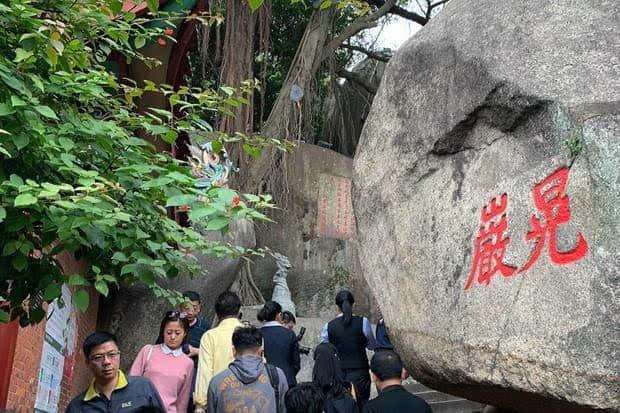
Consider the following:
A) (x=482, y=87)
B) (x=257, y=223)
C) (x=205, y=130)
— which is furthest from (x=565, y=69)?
(x=257, y=223)

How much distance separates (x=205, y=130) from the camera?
128 inches

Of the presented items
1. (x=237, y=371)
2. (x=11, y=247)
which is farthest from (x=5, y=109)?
(x=237, y=371)

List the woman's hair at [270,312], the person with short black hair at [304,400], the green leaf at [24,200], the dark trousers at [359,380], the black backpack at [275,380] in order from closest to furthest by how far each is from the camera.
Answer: the green leaf at [24,200] < the person with short black hair at [304,400] < the black backpack at [275,380] < the woman's hair at [270,312] < the dark trousers at [359,380]

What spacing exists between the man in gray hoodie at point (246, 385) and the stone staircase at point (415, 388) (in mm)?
Result: 1729

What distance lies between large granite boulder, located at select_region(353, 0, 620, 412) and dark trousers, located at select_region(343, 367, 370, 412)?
1606 mm

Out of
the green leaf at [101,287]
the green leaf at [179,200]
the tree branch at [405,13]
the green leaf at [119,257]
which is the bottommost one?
the green leaf at [101,287]

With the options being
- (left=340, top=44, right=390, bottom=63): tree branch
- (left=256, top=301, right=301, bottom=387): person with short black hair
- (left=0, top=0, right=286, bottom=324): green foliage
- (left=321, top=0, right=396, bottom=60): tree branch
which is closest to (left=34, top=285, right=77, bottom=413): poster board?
(left=256, top=301, right=301, bottom=387): person with short black hair

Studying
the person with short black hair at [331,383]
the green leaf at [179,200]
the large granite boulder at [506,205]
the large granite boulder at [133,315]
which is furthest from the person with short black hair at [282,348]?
the large granite boulder at [133,315]

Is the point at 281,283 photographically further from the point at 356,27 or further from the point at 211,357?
the point at 211,357

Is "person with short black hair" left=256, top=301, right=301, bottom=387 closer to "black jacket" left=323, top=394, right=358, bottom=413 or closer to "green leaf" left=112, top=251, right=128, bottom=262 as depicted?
"black jacket" left=323, top=394, right=358, bottom=413

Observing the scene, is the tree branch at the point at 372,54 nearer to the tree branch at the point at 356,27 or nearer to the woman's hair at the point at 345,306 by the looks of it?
the tree branch at the point at 356,27

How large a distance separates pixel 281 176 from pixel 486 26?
258 inches

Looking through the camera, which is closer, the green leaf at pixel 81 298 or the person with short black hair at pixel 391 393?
the green leaf at pixel 81 298

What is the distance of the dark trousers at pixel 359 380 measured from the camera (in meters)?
4.85
